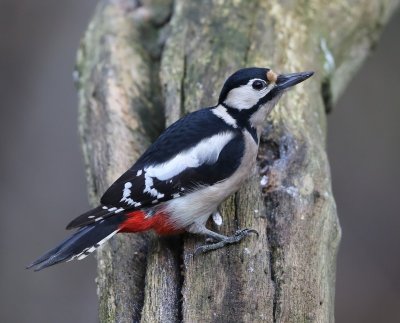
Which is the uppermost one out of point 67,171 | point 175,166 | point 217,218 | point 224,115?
point 67,171

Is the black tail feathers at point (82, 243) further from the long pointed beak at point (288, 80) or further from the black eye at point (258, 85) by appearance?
the long pointed beak at point (288, 80)

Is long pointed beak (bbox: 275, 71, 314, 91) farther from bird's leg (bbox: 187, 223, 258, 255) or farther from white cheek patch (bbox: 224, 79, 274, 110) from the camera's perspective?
bird's leg (bbox: 187, 223, 258, 255)

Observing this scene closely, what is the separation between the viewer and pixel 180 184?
3271 millimetres

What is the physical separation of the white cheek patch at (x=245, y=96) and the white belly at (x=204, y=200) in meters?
0.24

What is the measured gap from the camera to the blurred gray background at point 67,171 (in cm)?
592

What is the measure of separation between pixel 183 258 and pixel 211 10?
1715mm

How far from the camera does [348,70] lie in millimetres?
4715

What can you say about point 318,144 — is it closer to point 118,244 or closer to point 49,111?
point 118,244

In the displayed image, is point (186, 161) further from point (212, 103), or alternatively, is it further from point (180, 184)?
point (212, 103)

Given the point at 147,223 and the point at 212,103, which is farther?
the point at 212,103

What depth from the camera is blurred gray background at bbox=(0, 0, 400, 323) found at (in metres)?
5.92

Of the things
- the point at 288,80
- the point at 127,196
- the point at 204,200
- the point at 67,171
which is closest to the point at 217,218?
the point at 204,200

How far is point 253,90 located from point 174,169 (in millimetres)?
571

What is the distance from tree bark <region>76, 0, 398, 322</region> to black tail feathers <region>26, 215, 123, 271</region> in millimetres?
181
